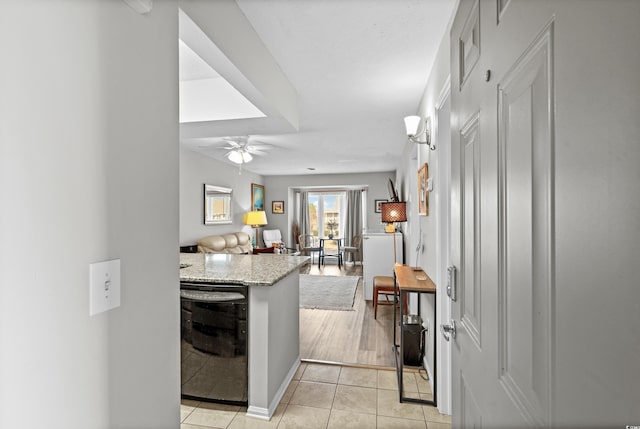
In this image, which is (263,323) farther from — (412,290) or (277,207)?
(277,207)

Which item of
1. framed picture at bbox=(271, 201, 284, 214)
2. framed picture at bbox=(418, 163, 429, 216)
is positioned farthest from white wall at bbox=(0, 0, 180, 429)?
framed picture at bbox=(271, 201, 284, 214)

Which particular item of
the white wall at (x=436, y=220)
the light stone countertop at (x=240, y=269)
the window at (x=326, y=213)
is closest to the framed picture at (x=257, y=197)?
the window at (x=326, y=213)

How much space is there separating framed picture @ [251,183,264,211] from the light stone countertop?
5024 millimetres

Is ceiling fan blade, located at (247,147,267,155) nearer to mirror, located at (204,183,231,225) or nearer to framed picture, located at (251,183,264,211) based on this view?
mirror, located at (204,183,231,225)

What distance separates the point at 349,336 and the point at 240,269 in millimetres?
1649

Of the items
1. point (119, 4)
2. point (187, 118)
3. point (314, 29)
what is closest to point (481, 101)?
point (119, 4)

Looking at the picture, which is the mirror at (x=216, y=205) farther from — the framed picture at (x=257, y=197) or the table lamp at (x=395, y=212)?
the table lamp at (x=395, y=212)

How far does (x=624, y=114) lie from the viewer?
0.37 m

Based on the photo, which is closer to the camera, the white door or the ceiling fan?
the white door

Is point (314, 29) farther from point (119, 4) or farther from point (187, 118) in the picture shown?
point (187, 118)

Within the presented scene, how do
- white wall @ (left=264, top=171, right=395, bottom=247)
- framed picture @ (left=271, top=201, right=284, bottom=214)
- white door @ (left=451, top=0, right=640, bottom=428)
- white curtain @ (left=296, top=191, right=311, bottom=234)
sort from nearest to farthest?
1. white door @ (left=451, top=0, right=640, bottom=428)
2. white wall @ (left=264, top=171, right=395, bottom=247)
3. framed picture @ (left=271, top=201, right=284, bottom=214)
4. white curtain @ (left=296, top=191, right=311, bottom=234)

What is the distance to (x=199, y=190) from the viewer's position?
557 cm

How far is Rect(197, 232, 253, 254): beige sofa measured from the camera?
17.5ft

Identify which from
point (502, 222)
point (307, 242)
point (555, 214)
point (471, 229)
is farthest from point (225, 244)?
point (555, 214)
